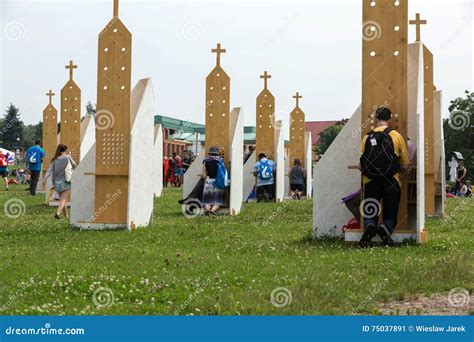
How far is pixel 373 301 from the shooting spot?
7.18 metres

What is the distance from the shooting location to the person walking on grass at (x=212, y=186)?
725 inches

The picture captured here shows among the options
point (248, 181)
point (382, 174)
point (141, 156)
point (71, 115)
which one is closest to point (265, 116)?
point (248, 181)

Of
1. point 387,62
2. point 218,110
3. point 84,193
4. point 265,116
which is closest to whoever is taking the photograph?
point 387,62

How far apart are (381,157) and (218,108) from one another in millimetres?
9938

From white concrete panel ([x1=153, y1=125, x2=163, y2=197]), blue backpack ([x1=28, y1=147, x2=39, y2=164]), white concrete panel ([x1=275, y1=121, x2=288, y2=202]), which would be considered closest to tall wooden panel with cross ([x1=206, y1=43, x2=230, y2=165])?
white concrete panel ([x1=153, y1=125, x2=163, y2=197])

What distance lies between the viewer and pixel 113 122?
14156 mm

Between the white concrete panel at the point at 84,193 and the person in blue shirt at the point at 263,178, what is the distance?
11.5 meters

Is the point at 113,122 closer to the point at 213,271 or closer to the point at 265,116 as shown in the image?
the point at 213,271

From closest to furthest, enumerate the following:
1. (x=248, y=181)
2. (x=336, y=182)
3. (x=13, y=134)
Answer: (x=336, y=182)
(x=248, y=181)
(x=13, y=134)

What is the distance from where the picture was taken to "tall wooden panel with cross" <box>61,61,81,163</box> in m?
24.6

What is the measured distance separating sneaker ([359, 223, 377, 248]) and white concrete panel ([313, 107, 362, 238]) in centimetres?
112

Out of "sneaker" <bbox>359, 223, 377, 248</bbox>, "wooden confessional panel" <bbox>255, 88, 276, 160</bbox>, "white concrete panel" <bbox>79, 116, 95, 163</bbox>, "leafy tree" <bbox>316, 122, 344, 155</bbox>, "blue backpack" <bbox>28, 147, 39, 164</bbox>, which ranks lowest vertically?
"sneaker" <bbox>359, 223, 377, 248</bbox>

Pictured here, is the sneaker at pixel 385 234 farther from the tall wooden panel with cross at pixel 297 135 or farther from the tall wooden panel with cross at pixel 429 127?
the tall wooden panel with cross at pixel 297 135

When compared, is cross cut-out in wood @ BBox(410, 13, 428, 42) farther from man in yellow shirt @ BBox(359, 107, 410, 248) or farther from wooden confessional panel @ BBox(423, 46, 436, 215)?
man in yellow shirt @ BBox(359, 107, 410, 248)
